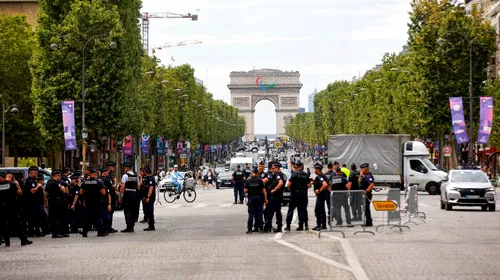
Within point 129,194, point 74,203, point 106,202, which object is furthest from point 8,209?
point 129,194

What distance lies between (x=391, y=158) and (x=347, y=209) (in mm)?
33489

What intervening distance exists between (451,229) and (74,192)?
10.1 metres

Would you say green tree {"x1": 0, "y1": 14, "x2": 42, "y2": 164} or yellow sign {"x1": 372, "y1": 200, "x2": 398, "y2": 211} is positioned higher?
green tree {"x1": 0, "y1": 14, "x2": 42, "y2": 164}

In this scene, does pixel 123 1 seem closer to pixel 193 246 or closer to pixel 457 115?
pixel 457 115

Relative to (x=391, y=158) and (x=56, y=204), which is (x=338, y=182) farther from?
(x=391, y=158)

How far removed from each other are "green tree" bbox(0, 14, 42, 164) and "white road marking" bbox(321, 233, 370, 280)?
179 feet

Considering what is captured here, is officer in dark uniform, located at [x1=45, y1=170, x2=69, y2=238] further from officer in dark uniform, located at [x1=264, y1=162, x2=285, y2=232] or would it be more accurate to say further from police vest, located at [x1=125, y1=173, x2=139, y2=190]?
officer in dark uniform, located at [x1=264, y1=162, x2=285, y2=232]

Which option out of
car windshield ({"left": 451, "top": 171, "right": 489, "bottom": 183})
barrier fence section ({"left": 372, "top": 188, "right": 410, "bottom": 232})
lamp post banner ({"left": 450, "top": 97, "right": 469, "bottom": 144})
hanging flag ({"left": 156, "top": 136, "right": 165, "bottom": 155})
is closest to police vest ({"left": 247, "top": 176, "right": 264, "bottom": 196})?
barrier fence section ({"left": 372, "top": 188, "right": 410, "bottom": 232})

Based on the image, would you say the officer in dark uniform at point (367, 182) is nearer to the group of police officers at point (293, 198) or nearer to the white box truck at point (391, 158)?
the group of police officers at point (293, 198)

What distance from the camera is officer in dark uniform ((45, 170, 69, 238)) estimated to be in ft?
100

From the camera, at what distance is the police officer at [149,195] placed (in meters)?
32.3

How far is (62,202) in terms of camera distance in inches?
1213

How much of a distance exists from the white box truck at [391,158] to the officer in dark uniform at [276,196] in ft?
105

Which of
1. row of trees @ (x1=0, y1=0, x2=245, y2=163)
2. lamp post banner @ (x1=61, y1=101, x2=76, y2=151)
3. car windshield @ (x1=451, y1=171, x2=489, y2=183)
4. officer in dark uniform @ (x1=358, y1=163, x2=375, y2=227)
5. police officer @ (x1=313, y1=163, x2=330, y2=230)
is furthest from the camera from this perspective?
row of trees @ (x1=0, y1=0, x2=245, y2=163)
